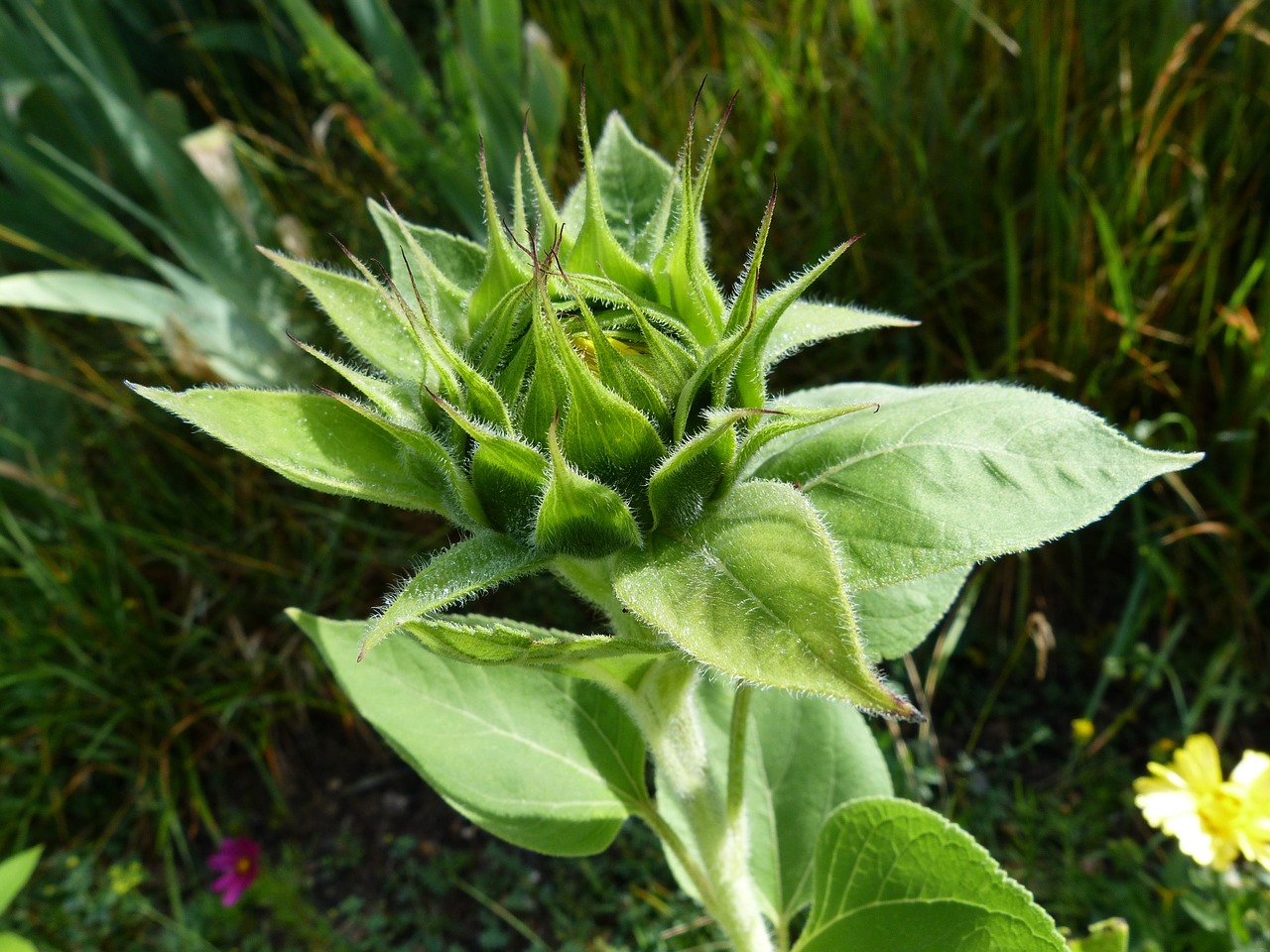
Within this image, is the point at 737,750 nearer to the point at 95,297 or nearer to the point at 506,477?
the point at 506,477

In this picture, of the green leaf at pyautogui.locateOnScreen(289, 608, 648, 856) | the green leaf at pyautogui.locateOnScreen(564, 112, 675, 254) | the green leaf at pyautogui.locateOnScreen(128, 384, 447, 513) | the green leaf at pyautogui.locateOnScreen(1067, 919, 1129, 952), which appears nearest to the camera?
the green leaf at pyautogui.locateOnScreen(128, 384, 447, 513)

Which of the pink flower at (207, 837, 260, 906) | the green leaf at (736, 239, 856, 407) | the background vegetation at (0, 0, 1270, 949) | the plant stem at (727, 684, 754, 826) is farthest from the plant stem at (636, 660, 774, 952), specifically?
the pink flower at (207, 837, 260, 906)

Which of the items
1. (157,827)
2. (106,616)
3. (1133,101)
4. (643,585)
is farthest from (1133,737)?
(106,616)

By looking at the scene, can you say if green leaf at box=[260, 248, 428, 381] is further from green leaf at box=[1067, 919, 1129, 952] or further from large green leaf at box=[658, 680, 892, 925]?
green leaf at box=[1067, 919, 1129, 952]

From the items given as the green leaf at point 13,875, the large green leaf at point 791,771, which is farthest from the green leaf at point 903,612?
the green leaf at point 13,875

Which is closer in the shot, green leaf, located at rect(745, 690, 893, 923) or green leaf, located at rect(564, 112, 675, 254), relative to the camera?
green leaf, located at rect(564, 112, 675, 254)

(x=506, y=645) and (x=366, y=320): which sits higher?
(x=366, y=320)

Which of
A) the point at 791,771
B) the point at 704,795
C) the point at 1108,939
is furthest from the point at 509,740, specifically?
the point at 1108,939
